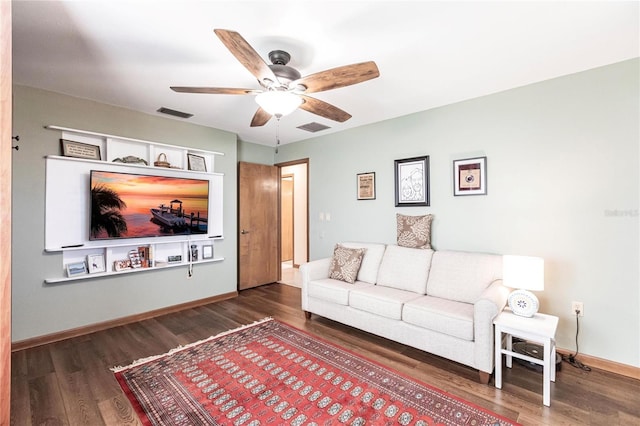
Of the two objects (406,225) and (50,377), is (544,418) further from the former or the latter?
(50,377)

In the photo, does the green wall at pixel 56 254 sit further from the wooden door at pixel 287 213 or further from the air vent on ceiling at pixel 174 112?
the wooden door at pixel 287 213

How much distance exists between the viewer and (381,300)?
2912 mm

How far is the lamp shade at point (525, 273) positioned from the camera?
2.32 m

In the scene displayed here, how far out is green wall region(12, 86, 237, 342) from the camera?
2863mm

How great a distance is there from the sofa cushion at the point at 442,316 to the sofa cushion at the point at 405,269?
0.31 m

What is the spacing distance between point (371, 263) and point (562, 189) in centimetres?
201

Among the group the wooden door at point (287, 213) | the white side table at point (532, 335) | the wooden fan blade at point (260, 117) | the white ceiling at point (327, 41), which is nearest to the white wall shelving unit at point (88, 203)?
the white ceiling at point (327, 41)

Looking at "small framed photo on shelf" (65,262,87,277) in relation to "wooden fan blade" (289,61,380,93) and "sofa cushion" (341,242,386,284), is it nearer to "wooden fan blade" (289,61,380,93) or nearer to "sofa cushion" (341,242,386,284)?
"wooden fan blade" (289,61,380,93)

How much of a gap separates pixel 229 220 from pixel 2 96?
3.58 metres

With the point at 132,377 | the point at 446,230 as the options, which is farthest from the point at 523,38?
the point at 132,377

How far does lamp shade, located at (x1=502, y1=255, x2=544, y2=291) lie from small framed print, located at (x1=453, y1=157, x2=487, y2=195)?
0.94 meters

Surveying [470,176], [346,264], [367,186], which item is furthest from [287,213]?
[470,176]

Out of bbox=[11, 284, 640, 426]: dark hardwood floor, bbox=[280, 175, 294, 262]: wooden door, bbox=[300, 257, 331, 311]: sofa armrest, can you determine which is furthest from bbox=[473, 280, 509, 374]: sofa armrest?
bbox=[280, 175, 294, 262]: wooden door

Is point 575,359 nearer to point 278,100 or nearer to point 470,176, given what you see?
point 470,176
